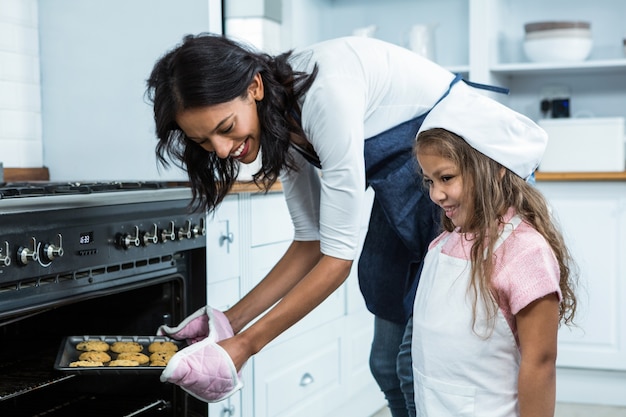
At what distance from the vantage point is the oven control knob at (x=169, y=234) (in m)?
1.78

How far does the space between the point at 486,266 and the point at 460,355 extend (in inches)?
6.1

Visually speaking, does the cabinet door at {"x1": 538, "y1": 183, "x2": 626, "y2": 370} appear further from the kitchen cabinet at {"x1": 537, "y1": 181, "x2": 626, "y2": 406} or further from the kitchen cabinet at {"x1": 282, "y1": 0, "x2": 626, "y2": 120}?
the kitchen cabinet at {"x1": 282, "y1": 0, "x2": 626, "y2": 120}

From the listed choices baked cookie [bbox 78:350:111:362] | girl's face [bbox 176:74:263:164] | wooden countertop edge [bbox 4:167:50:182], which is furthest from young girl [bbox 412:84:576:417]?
wooden countertop edge [bbox 4:167:50:182]

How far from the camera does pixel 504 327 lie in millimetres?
1388

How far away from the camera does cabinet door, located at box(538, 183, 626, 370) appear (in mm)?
3199

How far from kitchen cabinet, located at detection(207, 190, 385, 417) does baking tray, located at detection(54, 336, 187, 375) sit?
1.50 ft

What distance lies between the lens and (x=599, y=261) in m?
3.23

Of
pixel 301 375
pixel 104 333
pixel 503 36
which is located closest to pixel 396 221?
pixel 104 333

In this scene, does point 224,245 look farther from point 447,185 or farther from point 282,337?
point 447,185

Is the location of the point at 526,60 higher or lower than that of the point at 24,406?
higher

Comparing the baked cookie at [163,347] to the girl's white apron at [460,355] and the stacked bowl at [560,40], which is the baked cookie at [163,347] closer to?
the girl's white apron at [460,355]

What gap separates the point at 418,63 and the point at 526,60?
7.18 ft

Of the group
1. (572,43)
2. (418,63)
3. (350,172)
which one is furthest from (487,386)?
(572,43)

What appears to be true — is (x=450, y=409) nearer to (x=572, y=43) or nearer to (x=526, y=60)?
(x=572, y=43)
